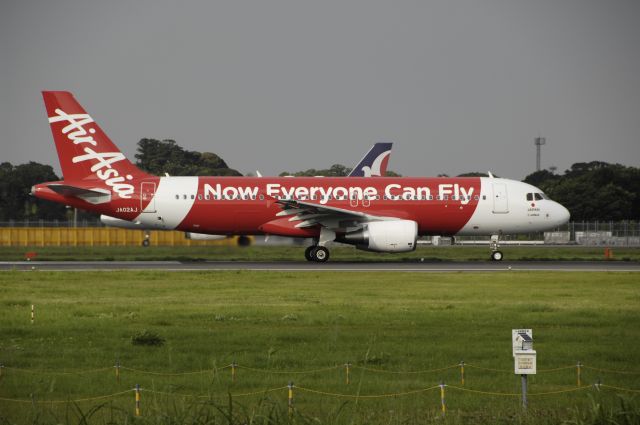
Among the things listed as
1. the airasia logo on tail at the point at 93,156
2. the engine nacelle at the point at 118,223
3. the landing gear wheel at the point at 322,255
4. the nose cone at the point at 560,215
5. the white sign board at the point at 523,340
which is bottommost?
the white sign board at the point at 523,340

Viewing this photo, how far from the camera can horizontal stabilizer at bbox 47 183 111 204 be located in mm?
45062

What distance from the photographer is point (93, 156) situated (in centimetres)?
4650

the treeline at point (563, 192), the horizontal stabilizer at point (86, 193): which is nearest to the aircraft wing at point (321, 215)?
the horizontal stabilizer at point (86, 193)

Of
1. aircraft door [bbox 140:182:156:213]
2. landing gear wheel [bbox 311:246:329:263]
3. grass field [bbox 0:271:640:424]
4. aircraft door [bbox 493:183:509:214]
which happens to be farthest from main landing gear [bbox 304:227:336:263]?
grass field [bbox 0:271:640:424]

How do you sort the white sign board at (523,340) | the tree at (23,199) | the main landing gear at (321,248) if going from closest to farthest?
the white sign board at (523,340) < the main landing gear at (321,248) < the tree at (23,199)

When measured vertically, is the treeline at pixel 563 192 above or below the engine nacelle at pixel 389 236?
above

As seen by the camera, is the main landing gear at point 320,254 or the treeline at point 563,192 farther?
the treeline at point 563,192

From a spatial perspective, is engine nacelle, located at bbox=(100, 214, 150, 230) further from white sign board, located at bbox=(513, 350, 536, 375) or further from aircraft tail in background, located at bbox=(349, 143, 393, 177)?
white sign board, located at bbox=(513, 350, 536, 375)

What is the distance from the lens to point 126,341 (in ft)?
66.5

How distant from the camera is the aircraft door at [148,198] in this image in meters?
45.9

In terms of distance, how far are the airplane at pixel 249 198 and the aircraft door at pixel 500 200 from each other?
5 cm

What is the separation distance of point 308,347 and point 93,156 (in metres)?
29.7

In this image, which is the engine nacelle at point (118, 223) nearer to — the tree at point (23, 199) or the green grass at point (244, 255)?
the green grass at point (244, 255)

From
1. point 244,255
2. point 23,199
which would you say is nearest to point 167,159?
point 23,199
